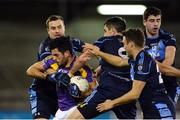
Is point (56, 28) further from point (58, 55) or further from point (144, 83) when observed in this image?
point (144, 83)

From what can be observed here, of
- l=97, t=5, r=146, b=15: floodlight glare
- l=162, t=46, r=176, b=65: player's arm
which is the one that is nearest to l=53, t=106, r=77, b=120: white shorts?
l=162, t=46, r=176, b=65: player's arm

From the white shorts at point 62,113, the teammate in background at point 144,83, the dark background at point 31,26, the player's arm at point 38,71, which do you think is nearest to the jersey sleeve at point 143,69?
the teammate in background at point 144,83

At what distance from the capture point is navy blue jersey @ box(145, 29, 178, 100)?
23.1 ft

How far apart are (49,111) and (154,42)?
1.63m

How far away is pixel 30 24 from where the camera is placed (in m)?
18.2

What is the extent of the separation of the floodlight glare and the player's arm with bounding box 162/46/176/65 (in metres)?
9.52

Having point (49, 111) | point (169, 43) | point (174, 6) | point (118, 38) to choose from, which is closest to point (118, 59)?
point (118, 38)

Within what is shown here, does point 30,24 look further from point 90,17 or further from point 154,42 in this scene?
point 154,42

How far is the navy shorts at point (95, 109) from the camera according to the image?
21.9 ft

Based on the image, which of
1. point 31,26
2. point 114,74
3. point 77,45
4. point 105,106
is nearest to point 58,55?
point 77,45

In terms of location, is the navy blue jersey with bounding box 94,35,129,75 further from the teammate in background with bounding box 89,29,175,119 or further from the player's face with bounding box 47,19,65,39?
the player's face with bounding box 47,19,65,39

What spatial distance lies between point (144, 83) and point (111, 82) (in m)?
0.80

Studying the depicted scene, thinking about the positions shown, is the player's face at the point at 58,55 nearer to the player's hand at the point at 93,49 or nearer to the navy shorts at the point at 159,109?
the player's hand at the point at 93,49

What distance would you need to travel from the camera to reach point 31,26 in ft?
59.3
